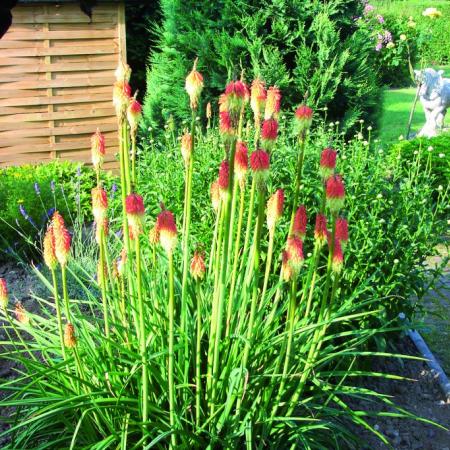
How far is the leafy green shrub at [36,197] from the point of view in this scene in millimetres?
5645

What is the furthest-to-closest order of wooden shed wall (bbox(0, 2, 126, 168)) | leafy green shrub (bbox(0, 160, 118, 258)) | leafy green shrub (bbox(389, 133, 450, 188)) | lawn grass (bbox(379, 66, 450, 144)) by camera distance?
lawn grass (bbox(379, 66, 450, 144)) → leafy green shrub (bbox(389, 133, 450, 188)) → wooden shed wall (bbox(0, 2, 126, 168)) → leafy green shrub (bbox(0, 160, 118, 258))

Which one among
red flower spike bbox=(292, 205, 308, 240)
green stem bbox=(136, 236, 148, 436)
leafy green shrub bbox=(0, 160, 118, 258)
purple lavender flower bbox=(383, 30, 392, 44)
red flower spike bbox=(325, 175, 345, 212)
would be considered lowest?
purple lavender flower bbox=(383, 30, 392, 44)

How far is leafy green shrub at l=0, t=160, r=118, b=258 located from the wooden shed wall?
42cm

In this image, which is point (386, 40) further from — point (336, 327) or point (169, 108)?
point (336, 327)

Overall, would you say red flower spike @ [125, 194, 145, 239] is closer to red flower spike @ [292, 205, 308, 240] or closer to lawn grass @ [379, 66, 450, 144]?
red flower spike @ [292, 205, 308, 240]

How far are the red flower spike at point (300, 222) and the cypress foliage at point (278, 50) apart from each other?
404 centimetres

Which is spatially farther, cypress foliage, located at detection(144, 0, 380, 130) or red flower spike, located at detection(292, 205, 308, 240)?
cypress foliage, located at detection(144, 0, 380, 130)

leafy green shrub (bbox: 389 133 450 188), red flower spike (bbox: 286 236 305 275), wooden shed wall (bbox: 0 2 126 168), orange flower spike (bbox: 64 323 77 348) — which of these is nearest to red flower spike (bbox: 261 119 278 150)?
red flower spike (bbox: 286 236 305 275)

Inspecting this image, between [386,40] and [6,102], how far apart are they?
13895 mm

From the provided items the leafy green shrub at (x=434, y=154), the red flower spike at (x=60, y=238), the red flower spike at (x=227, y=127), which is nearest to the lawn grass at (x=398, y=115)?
the leafy green shrub at (x=434, y=154)

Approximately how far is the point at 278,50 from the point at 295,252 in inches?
187

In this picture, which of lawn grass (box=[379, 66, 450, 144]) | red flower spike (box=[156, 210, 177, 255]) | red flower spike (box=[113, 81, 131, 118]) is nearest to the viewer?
red flower spike (box=[156, 210, 177, 255])

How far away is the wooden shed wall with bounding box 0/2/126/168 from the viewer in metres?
7.03

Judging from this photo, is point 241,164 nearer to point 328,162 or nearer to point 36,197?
point 328,162
